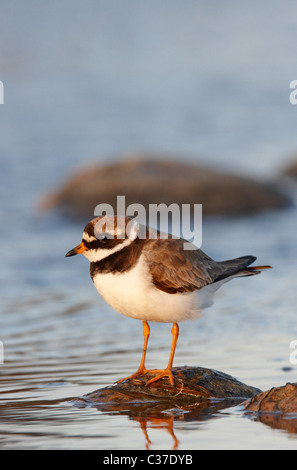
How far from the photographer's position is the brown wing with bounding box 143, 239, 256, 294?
289 inches

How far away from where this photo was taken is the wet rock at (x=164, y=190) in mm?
16031

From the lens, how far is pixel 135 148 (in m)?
21.0

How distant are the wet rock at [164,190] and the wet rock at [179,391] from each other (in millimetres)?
8474

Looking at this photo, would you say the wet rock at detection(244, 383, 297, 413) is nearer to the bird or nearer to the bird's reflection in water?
the bird's reflection in water

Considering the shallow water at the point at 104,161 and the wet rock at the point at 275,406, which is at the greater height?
the shallow water at the point at 104,161

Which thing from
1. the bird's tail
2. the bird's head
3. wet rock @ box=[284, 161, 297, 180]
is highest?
wet rock @ box=[284, 161, 297, 180]

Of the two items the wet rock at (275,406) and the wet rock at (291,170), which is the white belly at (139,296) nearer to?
the wet rock at (275,406)

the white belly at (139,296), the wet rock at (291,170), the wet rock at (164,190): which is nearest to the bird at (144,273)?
the white belly at (139,296)

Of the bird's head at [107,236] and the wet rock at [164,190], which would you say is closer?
the bird's head at [107,236]

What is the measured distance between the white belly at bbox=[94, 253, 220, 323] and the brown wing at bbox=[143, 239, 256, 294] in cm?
10

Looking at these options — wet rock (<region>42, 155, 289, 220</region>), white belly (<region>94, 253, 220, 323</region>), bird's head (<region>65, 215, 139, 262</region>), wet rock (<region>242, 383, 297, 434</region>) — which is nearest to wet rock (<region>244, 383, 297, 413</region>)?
wet rock (<region>242, 383, 297, 434</region>)

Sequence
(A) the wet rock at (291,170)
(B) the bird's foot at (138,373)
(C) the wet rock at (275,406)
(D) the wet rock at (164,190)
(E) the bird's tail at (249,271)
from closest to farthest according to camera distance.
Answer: (C) the wet rock at (275,406), (B) the bird's foot at (138,373), (E) the bird's tail at (249,271), (D) the wet rock at (164,190), (A) the wet rock at (291,170)

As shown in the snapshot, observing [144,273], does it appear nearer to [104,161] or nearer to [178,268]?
[178,268]

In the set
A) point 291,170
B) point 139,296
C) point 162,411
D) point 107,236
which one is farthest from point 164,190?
point 162,411
